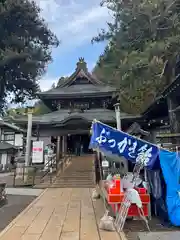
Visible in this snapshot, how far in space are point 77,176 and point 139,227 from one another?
1007 centimetres

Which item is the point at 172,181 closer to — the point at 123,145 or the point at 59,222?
the point at 123,145

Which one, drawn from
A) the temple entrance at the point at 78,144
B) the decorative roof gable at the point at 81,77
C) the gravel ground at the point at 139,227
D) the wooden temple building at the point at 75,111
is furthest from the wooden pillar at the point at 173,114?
the temple entrance at the point at 78,144

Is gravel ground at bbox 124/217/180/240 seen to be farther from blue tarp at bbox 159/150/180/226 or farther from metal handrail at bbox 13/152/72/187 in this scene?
metal handrail at bbox 13/152/72/187

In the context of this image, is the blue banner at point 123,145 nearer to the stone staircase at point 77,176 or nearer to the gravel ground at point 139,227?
the gravel ground at point 139,227

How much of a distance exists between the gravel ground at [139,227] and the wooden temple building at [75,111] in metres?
12.5

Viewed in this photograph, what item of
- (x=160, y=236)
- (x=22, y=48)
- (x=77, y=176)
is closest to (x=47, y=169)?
(x=77, y=176)

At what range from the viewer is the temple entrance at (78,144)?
81.8 feet

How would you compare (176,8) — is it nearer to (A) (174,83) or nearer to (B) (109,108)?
(A) (174,83)

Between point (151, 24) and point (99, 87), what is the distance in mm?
9143

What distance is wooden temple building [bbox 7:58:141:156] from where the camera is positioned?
1917 cm

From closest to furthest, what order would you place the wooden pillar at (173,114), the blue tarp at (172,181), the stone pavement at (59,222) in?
the stone pavement at (59,222)
the blue tarp at (172,181)
the wooden pillar at (173,114)

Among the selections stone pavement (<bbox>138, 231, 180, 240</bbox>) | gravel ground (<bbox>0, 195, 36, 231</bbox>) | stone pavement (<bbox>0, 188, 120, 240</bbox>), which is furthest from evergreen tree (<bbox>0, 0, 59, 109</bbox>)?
stone pavement (<bbox>138, 231, 180, 240</bbox>)

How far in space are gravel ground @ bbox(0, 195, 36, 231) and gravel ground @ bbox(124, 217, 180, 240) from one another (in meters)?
2.94

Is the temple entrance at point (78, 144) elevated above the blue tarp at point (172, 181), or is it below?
above
